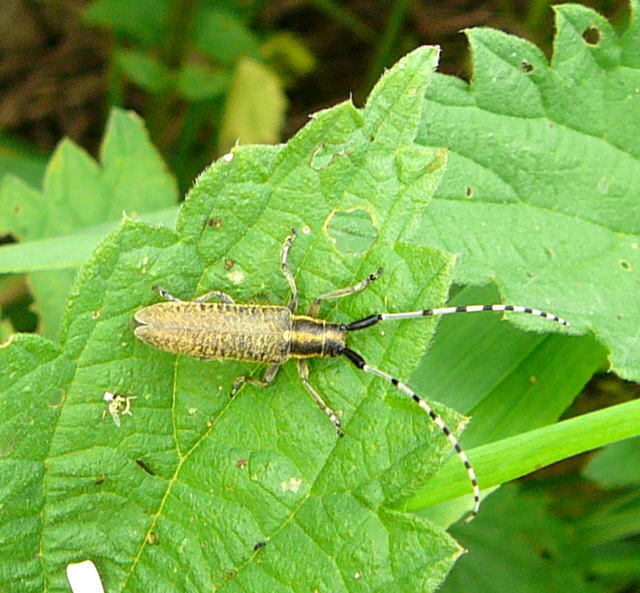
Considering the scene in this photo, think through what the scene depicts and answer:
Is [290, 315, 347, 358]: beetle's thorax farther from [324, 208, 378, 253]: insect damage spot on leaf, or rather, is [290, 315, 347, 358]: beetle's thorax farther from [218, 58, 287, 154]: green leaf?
[218, 58, 287, 154]: green leaf

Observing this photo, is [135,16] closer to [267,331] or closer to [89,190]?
[89,190]

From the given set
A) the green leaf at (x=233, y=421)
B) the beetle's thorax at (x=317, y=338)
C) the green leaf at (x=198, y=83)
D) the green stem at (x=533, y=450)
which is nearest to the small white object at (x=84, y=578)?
the green leaf at (x=233, y=421)

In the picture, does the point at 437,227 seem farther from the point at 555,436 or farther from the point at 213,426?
the point at 213,426

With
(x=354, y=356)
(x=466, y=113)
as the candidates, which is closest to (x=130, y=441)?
(x=354, y=356)

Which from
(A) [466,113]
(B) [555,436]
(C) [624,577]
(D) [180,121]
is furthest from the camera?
(D) [180,121]

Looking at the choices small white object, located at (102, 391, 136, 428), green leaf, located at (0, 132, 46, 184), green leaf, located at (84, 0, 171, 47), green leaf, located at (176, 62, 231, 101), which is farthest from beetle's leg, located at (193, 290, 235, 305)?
green leaf, located at (0, 132, 46, 184)

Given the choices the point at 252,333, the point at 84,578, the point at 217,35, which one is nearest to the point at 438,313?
the point at 252,333
